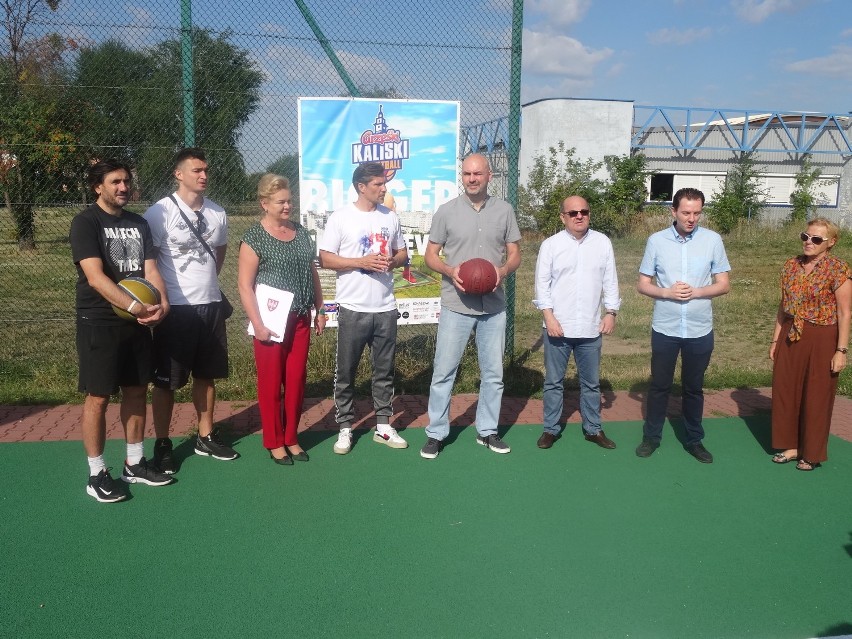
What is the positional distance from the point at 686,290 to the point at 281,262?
2832 mm

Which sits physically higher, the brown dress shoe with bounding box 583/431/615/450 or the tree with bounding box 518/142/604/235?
the tree with bounding box 518/142/604/235

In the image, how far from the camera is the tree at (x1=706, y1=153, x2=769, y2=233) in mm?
26797

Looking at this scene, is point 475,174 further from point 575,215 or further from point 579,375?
point 579,375

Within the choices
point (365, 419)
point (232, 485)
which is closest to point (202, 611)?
point (232, 485)

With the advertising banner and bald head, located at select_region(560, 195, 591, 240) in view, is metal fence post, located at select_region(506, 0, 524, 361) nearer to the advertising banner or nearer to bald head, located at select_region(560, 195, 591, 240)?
the advertising banner

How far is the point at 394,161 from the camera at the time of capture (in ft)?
23.7

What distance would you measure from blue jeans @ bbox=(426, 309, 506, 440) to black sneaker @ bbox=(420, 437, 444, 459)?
1.5 inches

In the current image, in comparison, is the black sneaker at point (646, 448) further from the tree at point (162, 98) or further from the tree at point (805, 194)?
the tree at point (805, 194)

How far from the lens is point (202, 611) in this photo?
11.4 feet

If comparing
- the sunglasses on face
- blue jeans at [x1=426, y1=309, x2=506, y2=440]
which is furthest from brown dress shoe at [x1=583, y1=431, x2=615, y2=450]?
the sunglasses on face

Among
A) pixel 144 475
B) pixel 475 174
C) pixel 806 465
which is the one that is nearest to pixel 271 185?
pixel 475 174

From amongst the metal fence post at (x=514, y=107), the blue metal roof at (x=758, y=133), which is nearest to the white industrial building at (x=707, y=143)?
the blue metal roof at (x=758, y=133)

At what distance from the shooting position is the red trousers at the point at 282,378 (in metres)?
5.26

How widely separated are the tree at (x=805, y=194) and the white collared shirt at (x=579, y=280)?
25.3 meters
